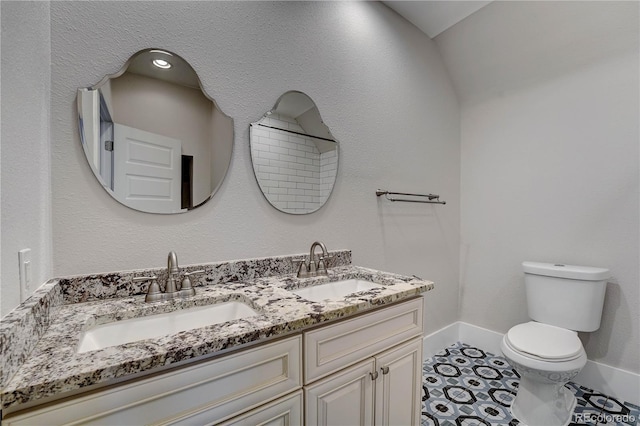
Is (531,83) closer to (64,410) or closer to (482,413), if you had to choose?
(482,413)

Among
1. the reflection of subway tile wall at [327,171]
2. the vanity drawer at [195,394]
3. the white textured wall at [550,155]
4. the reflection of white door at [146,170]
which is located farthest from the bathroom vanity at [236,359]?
the white textured wall at [550,155]

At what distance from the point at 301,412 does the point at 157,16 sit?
5.14 feet

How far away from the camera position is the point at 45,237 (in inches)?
36.4

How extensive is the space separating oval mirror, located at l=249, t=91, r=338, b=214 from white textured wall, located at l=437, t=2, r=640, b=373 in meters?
1.56

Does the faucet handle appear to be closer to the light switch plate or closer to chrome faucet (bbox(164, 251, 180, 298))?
chrome faucet (bbox(164, 251, 180, 298))

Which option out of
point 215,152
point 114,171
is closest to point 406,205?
point 215,152

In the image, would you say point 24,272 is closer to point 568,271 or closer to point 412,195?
point 412,195

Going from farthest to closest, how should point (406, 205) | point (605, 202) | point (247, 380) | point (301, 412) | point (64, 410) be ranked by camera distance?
point (406, 205) → point (605, 202) → point (301, 412) → point (247, 380) → point (64, 410)

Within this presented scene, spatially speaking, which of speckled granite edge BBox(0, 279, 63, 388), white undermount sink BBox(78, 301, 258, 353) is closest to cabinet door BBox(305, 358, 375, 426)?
white undermount sink BBox(78, 301, 258, 353)

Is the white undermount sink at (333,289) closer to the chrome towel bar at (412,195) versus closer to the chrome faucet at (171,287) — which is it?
the chrome faucet at (171,287)

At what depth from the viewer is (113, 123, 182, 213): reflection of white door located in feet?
3.60

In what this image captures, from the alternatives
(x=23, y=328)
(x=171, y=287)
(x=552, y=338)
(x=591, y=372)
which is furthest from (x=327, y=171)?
(x=591, y=372)

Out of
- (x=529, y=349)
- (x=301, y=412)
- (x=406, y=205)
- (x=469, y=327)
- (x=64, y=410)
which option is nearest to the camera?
(x=64, y=410)

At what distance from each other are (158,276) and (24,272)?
423mm
